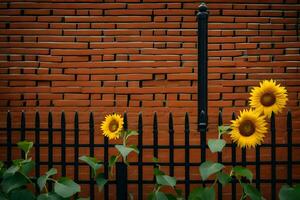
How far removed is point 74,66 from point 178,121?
1260 millimetres

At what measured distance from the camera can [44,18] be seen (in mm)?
5363

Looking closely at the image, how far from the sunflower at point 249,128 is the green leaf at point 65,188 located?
3.77ft

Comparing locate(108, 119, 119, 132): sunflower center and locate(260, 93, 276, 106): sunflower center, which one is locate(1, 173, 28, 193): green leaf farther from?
locate(260, 93, 276, 106): sunflower center

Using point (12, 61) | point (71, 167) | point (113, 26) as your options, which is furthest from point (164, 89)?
point (12, 61)

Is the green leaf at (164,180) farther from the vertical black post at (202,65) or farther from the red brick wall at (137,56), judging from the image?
the red brick wall at (137,56)

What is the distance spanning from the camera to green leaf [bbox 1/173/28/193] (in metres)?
3.51

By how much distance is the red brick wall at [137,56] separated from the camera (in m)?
5.26

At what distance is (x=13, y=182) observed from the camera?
11.6 ft

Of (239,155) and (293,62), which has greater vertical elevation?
(293,62)

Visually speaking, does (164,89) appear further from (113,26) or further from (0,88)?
(0,88)

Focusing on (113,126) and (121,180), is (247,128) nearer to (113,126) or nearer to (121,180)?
(113,126)

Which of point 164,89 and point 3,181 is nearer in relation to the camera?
point 3,181

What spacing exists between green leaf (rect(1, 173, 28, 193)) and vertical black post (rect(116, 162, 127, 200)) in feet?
2.38

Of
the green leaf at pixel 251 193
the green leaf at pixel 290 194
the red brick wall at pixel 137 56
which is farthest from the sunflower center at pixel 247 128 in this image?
the red brick wall at pixel 137 56
